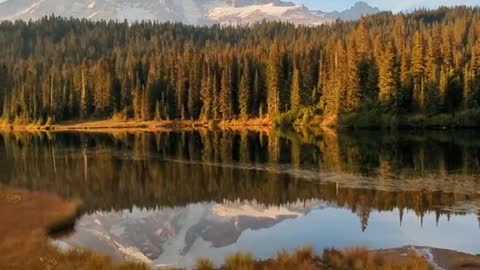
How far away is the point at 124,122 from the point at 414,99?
89191mm

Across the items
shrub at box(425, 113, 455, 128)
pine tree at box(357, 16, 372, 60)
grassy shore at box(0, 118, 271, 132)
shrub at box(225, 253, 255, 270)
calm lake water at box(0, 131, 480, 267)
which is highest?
pine tree at box(357, 16, 372, 60)

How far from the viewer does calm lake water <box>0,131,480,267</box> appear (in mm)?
30344

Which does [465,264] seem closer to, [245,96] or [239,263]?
[239,263]

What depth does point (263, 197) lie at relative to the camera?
44219 mm

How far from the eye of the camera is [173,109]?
17200 centimetres

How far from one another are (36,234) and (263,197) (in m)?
18.7

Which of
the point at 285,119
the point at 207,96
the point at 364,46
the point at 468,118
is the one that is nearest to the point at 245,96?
the point at 207,96

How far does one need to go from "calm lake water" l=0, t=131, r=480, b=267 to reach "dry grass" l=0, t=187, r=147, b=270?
1.98m

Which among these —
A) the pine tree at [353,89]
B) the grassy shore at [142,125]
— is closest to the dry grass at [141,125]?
the grassy shore at [142,125]

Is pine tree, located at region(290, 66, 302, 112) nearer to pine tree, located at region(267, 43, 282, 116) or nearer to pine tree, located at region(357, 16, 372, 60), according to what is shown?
pine tree, located at region(267, 43, 282, 116)

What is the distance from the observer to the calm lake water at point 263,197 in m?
30.3

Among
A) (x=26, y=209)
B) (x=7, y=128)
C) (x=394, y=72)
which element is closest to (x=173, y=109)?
(x=7, y=128)

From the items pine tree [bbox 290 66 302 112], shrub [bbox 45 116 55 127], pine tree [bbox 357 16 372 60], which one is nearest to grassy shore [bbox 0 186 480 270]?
pine tree [bbox 357 16 372 60]

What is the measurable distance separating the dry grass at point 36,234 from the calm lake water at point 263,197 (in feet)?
6.49
